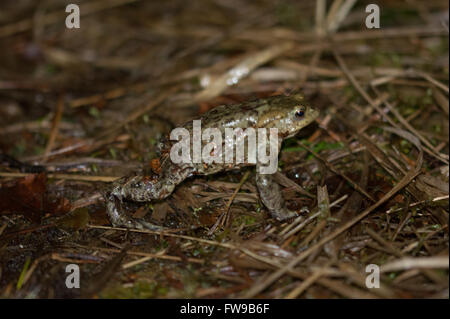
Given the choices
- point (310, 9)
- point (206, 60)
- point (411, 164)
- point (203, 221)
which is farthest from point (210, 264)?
point (310, 9)

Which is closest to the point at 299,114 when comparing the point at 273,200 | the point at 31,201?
the point at 273,200

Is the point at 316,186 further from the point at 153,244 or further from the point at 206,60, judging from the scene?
the point at 206,60

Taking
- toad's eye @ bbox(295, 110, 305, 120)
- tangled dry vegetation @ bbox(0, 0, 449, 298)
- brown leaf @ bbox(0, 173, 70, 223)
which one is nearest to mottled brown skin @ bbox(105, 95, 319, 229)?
toad's eye @ bbox(295, 110, 305, 120)

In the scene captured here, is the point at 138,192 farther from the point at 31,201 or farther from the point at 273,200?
the point at 273,200

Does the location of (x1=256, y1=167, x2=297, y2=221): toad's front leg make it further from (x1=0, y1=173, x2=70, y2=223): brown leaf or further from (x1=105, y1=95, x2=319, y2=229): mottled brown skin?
(x1=0, y1=173, x2=70, y2=223): brown leaf

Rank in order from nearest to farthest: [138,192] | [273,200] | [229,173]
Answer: [273,200] → [138,192] → [229,173]

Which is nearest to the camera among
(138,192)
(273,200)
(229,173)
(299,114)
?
(273,200)
